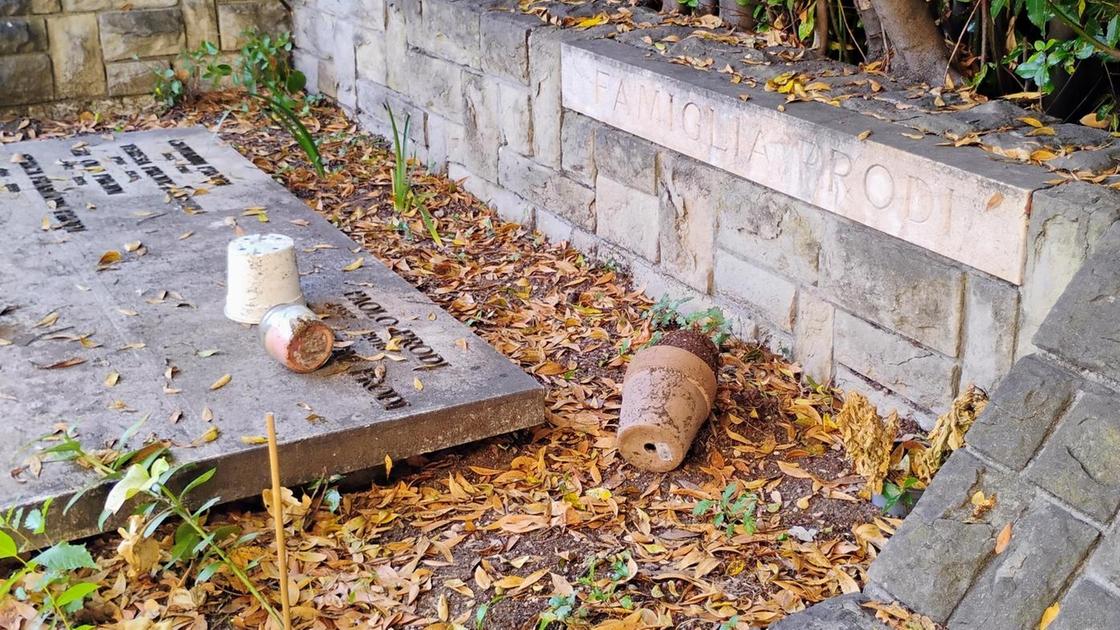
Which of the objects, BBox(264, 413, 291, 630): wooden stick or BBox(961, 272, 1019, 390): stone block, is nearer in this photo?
BBox(264, 413, 291, 630): wooden stick

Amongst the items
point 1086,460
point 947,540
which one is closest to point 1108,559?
point 1086,460

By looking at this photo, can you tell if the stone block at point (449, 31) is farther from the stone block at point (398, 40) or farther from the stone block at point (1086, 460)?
the stone block at point (1086, 460)

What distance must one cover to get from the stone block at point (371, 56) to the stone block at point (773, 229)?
2.87 m

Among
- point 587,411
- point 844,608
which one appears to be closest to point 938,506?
point 844,608

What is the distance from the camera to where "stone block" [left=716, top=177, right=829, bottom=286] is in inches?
137

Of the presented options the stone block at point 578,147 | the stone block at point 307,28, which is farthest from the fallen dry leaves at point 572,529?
the stone block at point 307,28

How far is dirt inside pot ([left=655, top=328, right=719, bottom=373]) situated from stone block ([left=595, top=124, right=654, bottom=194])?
Answer: 824 mm

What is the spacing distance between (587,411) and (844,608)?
1243 millimetres

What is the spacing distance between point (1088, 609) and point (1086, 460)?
33 cm

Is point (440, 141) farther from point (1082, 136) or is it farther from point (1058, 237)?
point (1058, 237)

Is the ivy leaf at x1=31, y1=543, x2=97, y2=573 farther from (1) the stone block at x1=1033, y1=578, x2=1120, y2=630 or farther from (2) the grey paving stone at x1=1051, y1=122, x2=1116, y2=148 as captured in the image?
(2) the grey paving stone at x1=1051, y1=122, x2=1116, y2=148

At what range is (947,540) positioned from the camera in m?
2.50

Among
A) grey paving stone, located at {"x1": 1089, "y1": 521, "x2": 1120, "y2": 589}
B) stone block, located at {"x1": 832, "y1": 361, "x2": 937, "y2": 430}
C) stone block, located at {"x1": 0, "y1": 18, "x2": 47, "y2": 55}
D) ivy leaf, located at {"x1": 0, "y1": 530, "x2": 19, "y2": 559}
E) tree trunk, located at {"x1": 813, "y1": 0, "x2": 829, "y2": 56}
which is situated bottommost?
stone block, located at {"x1": 832, "y1": 361, "x2": 937, "y2": 430}

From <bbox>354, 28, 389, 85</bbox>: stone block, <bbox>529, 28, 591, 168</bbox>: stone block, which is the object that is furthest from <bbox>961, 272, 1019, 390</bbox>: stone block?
<bbox>354, 28, 389, 85</bbox>: stone block
